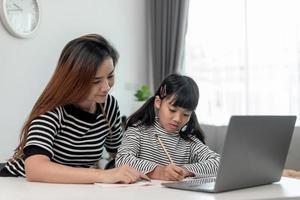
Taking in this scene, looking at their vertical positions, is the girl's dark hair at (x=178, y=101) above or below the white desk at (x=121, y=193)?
above

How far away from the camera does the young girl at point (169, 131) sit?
1664mm

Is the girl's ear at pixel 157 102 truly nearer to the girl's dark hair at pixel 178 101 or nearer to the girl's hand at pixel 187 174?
the girl's dark hair at pixel 178 101

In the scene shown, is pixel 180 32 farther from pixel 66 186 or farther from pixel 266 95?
pixel 66 186

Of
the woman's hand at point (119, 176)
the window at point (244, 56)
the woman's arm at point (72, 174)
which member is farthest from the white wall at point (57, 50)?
the woman's hand at point (119, 176)

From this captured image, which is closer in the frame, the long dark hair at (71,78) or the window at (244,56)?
the long dark hair at (71,78)

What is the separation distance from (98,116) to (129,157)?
0.67 feet

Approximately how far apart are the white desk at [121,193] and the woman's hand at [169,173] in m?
0.16

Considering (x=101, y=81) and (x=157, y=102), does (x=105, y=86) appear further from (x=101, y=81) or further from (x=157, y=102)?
(x=157, y=102)

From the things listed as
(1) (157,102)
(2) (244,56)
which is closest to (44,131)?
(1) (157,102)

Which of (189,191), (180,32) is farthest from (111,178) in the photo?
(180,32)

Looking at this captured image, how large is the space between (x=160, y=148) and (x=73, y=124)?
344 mm

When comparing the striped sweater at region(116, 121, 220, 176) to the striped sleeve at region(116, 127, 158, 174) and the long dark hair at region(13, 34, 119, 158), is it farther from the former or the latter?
the long dark hair at region(13, 34, 119, 158)

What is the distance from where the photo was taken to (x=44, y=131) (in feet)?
4.54

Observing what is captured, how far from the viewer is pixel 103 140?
1651mm
